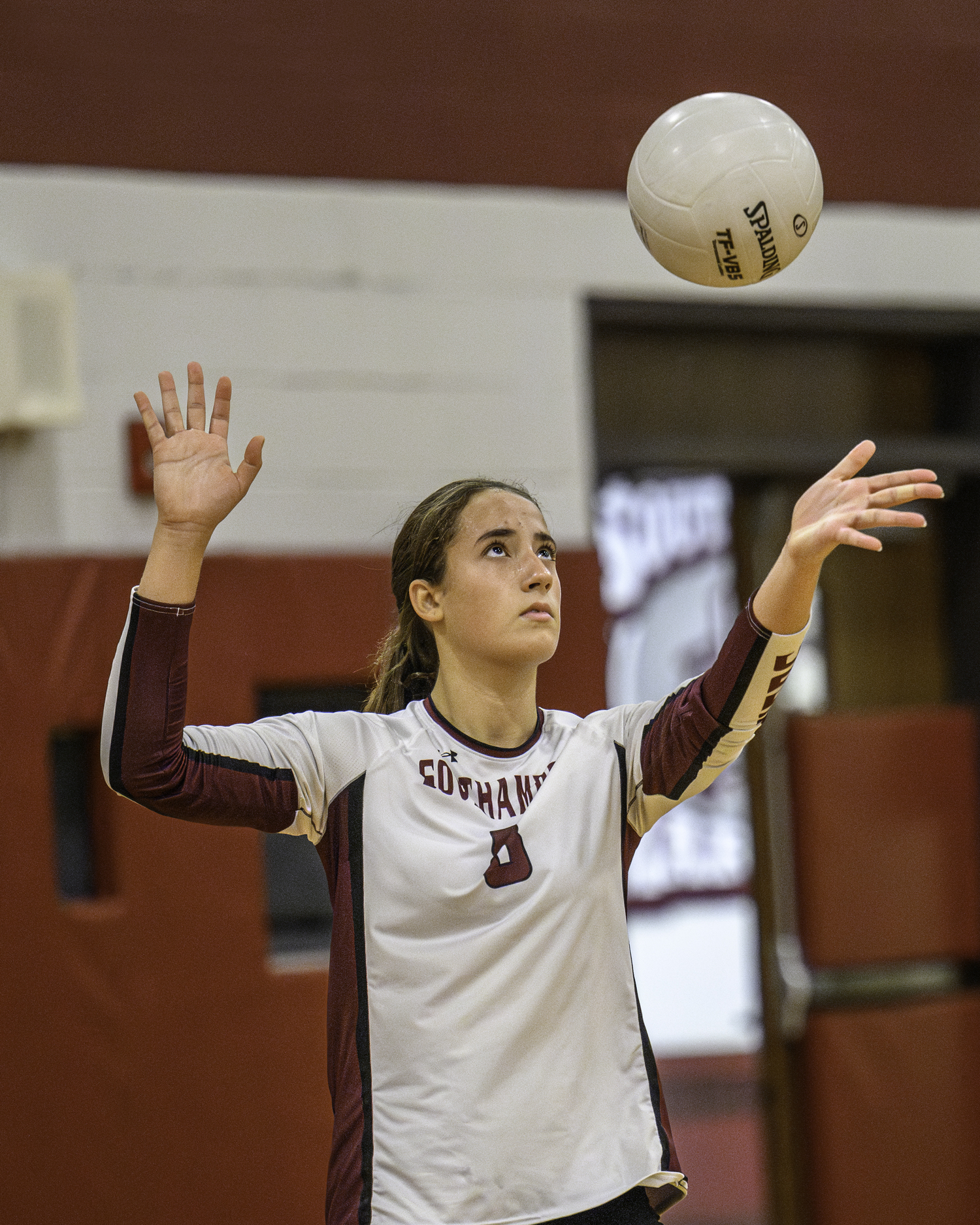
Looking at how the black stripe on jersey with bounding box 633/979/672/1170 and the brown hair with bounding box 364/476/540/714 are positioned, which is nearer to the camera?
the black stripe on jersey with bounding box 633/979/672/1170

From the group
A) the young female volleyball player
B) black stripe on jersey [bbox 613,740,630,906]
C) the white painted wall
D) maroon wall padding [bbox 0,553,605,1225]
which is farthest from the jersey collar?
the white painted wall

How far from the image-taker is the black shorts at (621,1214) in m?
1.92

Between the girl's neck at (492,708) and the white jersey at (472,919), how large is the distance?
29 millimetres

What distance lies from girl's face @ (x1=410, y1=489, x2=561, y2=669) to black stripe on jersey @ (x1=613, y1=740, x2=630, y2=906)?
0.18 metres

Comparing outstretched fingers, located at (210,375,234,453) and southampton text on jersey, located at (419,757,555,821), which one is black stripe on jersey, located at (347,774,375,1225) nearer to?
southampton text on jersey, located at (419,757,555,821)

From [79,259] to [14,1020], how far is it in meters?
1.75

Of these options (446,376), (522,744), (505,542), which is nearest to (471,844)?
(522,744)

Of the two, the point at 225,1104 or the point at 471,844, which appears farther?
the point at 225,1104

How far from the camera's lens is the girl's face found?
2.11 meters

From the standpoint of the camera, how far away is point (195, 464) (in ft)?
6.59

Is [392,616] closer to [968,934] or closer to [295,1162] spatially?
[295,1162]

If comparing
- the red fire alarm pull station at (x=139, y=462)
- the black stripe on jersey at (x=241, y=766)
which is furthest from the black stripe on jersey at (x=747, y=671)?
the red fire alarm pull station at (x=139, y=462)

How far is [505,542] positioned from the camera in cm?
219

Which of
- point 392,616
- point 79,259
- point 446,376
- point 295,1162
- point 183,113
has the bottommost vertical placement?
point 295,1162
